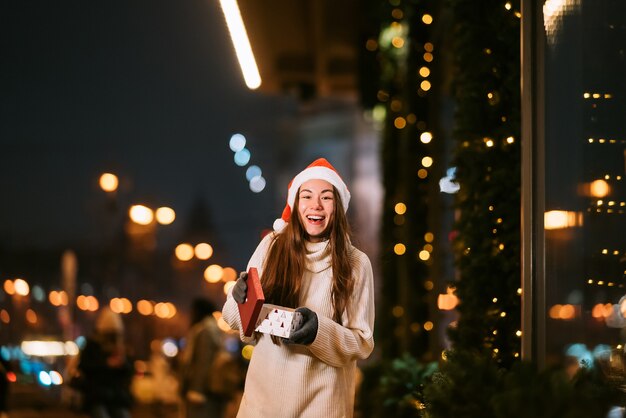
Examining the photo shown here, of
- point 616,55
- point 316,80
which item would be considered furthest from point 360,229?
point 316,80

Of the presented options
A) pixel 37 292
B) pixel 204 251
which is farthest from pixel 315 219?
pixel 37 292

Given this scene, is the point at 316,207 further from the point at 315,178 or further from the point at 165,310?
the point at 165,310

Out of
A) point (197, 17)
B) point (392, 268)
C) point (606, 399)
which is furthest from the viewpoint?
point (392, 268)

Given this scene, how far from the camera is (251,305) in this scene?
4.39 meters

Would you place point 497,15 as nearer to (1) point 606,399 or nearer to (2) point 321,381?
(2) point 321,381

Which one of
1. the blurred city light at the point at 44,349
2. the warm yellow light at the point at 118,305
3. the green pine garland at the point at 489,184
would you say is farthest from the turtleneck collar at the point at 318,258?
the warm yellow light at the point at 118,305

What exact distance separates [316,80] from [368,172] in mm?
25980

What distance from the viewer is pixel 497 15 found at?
6336 millimetres

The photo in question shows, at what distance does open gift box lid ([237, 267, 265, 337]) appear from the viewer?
14.3 ft

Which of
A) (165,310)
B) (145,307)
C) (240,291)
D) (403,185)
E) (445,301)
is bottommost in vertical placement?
(240,291)

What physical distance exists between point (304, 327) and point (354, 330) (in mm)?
377

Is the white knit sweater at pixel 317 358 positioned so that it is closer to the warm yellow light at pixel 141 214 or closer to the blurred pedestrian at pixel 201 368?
the blurred pedestrian at pixel 201 368

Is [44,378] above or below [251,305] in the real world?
above

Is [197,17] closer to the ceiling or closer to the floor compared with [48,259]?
closer to the floor
